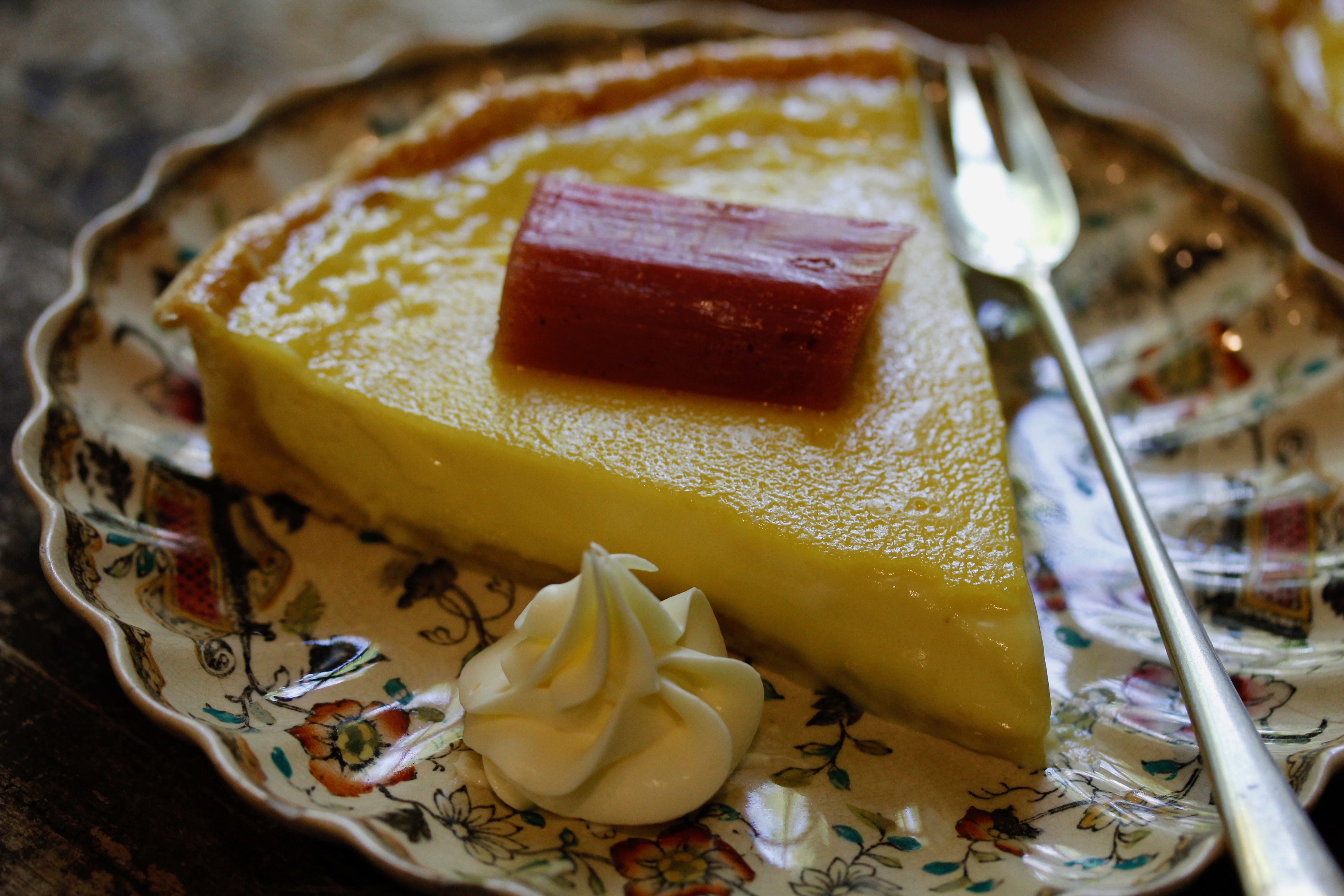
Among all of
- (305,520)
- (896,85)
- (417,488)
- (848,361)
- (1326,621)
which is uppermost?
(896,85)

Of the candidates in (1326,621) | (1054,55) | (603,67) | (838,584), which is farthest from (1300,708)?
(1054,55)

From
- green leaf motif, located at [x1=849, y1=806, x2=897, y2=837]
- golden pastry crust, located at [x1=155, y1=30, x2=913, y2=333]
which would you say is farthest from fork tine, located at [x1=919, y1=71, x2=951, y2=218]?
green leaf motif, located at [x1=849, y1=806, x2=897, y2=837]

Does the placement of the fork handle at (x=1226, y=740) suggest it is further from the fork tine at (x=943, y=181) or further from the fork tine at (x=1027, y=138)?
the fork tine at (x=1027, y=138)

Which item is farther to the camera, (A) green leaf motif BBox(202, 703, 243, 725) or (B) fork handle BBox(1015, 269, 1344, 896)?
(A) green leaf motif BBox(202, 703, 243, 725)

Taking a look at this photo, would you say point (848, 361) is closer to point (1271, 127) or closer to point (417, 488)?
point (417, 488)

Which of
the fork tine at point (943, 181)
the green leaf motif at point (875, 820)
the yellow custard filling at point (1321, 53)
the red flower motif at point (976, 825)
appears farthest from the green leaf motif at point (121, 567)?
the yellow custard filling at point (1321, 53)

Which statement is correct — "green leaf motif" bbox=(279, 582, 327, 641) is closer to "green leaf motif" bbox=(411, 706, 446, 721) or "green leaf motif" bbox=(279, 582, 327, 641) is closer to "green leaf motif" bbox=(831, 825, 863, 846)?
"green leaf motif" bbox=(411, 706, 446, 721)

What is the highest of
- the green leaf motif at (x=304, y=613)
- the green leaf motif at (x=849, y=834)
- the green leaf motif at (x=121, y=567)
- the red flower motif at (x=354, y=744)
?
the green leaf motif at (x=849, y=834)
